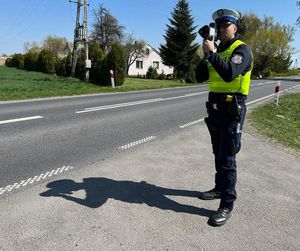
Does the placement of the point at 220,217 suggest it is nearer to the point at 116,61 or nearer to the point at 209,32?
the point at 209,32

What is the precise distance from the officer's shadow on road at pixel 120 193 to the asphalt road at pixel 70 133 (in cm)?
68

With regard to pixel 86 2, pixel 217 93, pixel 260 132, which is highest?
pixel 86 2

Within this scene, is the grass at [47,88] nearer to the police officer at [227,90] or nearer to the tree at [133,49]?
the police officer at [227,90]

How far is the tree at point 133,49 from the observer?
198 ft

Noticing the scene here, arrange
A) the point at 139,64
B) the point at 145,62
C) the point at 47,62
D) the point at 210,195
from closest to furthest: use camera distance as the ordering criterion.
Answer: the point at 210,195 < the point at 47,62 < the point at 139,64 < the point at 145,62

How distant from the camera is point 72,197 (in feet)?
13.1

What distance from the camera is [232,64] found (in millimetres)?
3270

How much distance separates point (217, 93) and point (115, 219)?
1.67m

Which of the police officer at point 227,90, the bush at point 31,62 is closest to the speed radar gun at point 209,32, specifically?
the police officer at point 227,90

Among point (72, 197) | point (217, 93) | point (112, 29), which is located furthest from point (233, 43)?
point (112, 29)

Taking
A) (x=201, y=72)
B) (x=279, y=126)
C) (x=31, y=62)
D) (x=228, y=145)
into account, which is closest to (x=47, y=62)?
(x=31, y=62)

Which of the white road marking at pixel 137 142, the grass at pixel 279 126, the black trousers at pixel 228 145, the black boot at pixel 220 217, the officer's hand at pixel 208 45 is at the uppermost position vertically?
the officer's hand at pixel 208 45

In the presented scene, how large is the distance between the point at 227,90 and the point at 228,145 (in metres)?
0.57

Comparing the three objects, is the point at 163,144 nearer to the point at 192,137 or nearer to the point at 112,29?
the point at 192,137
